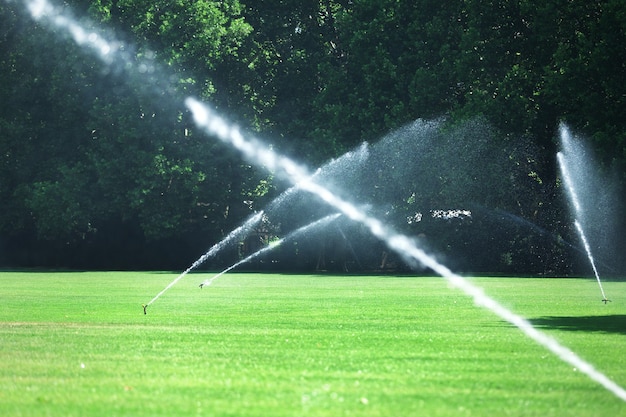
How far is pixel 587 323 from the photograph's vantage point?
24234mm

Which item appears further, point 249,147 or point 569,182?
point 249,147

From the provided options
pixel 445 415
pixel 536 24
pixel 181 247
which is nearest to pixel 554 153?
pixel 536 24

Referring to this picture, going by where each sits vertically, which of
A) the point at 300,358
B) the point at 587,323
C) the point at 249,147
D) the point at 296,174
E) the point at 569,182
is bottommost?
the point at 300,358

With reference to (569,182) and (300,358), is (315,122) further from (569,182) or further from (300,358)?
(300,358)

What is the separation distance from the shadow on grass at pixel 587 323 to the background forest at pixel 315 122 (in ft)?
96.4

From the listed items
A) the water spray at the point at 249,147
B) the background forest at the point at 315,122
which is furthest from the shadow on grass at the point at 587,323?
the water spray at the point at 249,147

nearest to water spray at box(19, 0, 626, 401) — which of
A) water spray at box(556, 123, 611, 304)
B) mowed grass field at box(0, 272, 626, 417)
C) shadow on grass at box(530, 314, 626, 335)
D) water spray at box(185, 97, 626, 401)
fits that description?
water spray at box(185, 97, 626, 401)

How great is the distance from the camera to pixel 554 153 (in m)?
60.3

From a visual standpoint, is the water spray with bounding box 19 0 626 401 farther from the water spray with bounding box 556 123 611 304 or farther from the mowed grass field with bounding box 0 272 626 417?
the mowed grass field with bounding box 0 272 626 417

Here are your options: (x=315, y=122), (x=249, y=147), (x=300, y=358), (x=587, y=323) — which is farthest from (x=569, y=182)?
(x=300, y=358)

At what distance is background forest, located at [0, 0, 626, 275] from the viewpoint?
5881cm

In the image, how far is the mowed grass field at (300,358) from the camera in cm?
1231

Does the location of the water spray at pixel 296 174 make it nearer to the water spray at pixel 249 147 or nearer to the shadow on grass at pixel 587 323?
the water spray at pixel 249 147

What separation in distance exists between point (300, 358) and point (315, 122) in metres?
50.2
